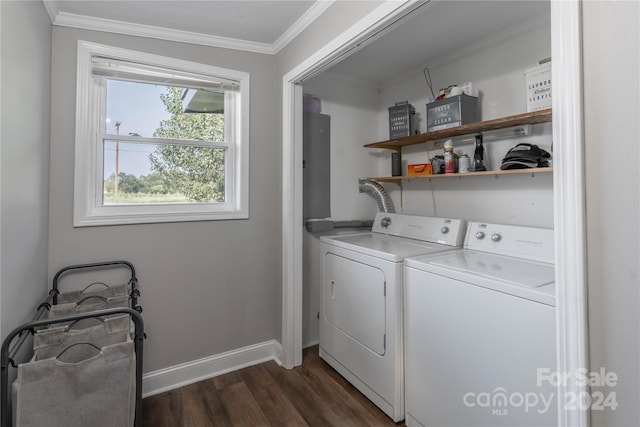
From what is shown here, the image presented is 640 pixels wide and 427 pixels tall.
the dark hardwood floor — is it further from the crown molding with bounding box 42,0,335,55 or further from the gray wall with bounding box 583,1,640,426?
the crown molding with bounding box 42,0,335,55

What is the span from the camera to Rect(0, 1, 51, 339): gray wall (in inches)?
47.5

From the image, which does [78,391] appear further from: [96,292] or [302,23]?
[302,23]

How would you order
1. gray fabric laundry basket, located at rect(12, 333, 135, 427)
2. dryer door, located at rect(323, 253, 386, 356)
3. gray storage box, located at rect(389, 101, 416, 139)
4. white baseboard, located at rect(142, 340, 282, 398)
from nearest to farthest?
1. gray fabric laundry basket, located at rect(12, 333, 135, 427)
2. dryer door, located at rect(323, 253, 386, 356)
3. white baseboard, located at rect(142, 340, 282, 398)
4. gray storage box, located at rect(389, 101, 416, 139)

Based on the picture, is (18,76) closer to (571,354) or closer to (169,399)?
(169,399)

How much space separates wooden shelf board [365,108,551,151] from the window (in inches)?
48.5

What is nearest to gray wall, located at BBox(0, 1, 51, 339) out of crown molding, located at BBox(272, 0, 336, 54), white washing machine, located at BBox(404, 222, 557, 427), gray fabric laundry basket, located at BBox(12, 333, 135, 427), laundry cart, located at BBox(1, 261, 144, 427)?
laundry cart, located at BBox(1, 261, 144, 427)

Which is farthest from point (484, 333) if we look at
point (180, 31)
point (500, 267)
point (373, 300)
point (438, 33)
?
point (180, 31)

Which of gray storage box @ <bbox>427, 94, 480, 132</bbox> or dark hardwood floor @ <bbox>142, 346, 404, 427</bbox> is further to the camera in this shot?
gray storage box @ <bbox>427, 94, 480, 132</bbox>

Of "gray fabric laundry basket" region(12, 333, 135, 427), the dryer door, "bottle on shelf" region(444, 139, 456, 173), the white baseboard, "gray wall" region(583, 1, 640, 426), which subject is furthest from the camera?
"bottle on shelf" region(444, 139, 456, 173)

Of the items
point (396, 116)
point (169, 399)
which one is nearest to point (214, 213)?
point (169, 399)

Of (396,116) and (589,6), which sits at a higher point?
(396,116)

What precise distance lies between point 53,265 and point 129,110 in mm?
1053

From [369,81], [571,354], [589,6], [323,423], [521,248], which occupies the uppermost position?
[369,81]

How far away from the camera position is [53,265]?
1787 millimetres
